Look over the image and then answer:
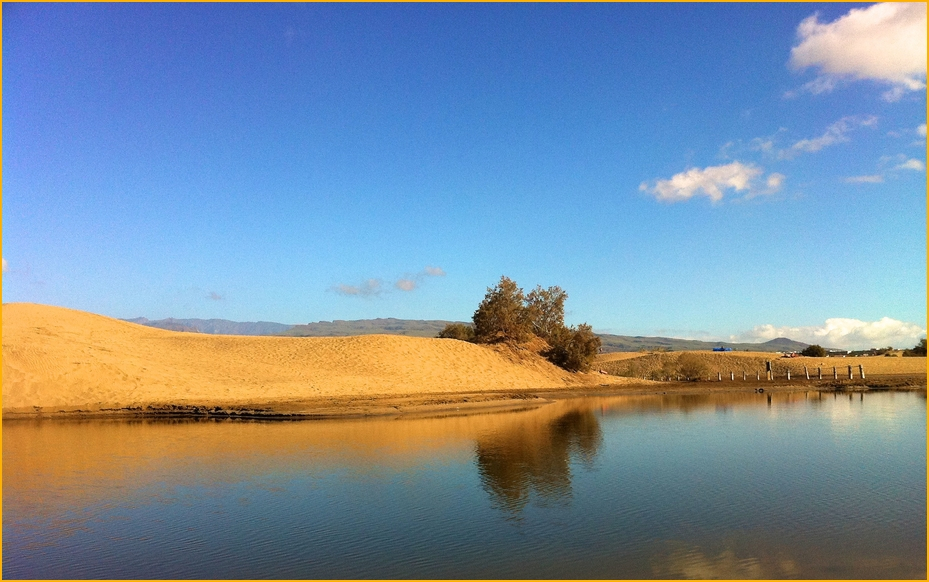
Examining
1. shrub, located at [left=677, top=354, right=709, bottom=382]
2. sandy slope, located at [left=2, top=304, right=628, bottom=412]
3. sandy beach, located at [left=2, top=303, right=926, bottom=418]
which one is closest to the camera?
sandy beach, located at [left=2, top=303, right=926, bottom=418]

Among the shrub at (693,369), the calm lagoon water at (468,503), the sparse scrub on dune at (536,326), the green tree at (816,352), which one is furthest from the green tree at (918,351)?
the calm lagoon water at (468,503)

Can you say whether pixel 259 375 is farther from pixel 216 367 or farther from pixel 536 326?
pixel 536 326

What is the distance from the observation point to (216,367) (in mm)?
44031

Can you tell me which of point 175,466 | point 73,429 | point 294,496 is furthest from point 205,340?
point 294,496

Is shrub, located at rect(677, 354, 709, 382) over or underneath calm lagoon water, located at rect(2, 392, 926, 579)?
over

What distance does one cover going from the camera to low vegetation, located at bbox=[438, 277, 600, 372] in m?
55.1

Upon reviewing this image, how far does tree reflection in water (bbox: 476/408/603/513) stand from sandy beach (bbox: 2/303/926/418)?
891 centimetres

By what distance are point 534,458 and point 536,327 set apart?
1651 inches

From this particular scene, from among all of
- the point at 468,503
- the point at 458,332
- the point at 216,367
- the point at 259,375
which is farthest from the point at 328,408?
the point at 458,332

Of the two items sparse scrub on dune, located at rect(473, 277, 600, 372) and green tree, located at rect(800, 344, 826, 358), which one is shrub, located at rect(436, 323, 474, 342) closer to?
sparse scrub on dune, located at rect(473, 277, 600, 372)

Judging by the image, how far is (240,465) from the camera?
18.8 m

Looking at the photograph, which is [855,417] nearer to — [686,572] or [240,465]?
[686,572]

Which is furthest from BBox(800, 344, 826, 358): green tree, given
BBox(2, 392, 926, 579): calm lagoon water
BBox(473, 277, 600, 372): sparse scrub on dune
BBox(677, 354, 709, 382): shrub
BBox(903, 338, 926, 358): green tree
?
BBox(2, 392, 926, 579): calm lagoon water

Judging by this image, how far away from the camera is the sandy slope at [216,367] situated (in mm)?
35531
